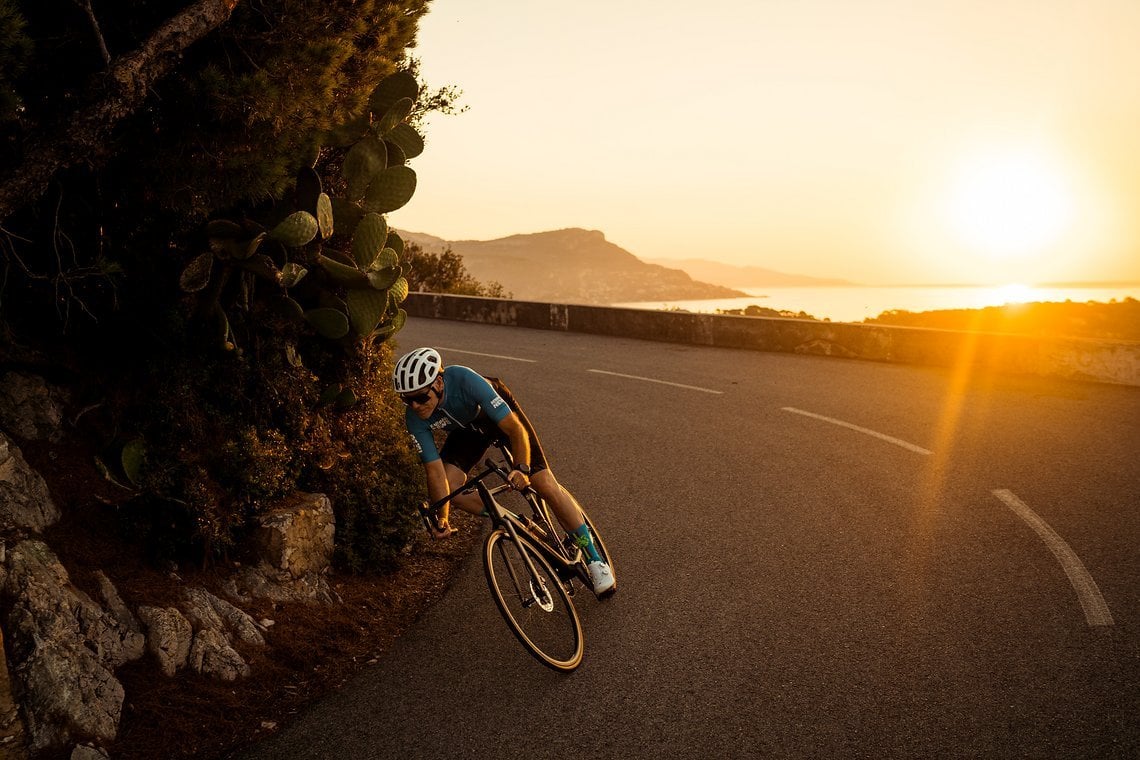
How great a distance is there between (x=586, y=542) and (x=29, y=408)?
3825mm

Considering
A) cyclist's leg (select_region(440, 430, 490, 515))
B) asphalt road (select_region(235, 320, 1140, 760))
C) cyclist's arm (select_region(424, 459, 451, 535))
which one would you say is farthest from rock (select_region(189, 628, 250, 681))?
cyclist's leg (select_region(440, 430, 490, 515))

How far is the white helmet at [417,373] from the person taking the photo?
508 centimetres

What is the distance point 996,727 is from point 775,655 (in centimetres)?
121

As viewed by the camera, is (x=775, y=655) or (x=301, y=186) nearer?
(x=775, y=655)

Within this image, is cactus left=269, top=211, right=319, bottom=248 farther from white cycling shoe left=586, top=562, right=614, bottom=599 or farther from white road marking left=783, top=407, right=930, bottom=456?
white road marking left=783, top=407, right=930, bottom=456

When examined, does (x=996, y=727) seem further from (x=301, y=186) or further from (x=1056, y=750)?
(x=301, y=186)

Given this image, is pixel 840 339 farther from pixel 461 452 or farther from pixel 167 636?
pixel 167 636

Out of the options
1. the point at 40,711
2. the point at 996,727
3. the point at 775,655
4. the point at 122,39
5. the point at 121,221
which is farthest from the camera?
the point at 121,221

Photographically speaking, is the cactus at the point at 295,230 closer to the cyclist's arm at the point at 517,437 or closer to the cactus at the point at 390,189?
the cactus at the point at 390,189

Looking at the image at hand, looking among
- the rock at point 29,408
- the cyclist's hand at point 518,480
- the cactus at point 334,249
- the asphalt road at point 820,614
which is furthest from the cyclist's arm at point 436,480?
the rock at point 29,408

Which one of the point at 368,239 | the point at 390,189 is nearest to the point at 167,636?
the point at 368,239

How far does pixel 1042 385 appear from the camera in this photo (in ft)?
37.6

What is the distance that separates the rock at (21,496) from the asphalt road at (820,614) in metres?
1.95

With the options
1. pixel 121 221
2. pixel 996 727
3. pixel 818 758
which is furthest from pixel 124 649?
pixel 996 727
